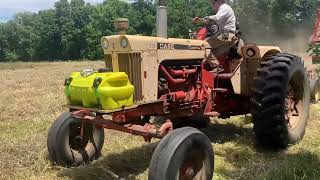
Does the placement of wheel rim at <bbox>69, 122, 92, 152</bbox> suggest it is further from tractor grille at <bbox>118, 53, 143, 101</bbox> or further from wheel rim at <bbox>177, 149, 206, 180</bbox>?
wheel rim at <bbox>177, 149, 206, 180</bbox>

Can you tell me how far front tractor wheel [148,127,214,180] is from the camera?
15.7 feet

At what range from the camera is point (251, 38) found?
45.8 m

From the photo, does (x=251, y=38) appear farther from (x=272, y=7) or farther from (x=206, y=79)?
(x=206, y=79)

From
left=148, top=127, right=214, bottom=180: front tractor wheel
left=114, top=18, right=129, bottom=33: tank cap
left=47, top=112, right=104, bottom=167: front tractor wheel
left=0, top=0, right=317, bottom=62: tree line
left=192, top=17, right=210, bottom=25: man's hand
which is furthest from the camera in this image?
left=0, top=0, right=317, bottom=62: tree line

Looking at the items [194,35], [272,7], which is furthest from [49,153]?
[272,7]

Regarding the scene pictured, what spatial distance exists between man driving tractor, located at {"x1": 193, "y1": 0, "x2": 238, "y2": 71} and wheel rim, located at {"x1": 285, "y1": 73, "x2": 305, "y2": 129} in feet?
4.15

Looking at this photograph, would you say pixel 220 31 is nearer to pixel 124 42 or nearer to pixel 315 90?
pixel 124 42

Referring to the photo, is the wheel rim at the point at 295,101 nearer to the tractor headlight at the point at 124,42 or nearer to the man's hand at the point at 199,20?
the man's hand at the point at 199,20

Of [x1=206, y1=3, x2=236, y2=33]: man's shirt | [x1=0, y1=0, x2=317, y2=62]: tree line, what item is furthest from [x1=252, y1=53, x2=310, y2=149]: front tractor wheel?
[x1=0, y1=0, x2=317, y2=62]: tree line

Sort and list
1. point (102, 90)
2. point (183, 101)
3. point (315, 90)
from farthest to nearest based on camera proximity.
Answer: point (315, 90) < point (183, 101) < point (102, 90)

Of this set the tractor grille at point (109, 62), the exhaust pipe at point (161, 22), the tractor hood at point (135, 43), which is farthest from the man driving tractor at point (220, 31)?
the tractor grille at point (109, 62)

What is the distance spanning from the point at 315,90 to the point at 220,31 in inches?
183

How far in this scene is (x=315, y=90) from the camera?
1065cm

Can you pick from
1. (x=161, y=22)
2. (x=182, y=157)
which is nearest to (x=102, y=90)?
(x=182, y=157)
